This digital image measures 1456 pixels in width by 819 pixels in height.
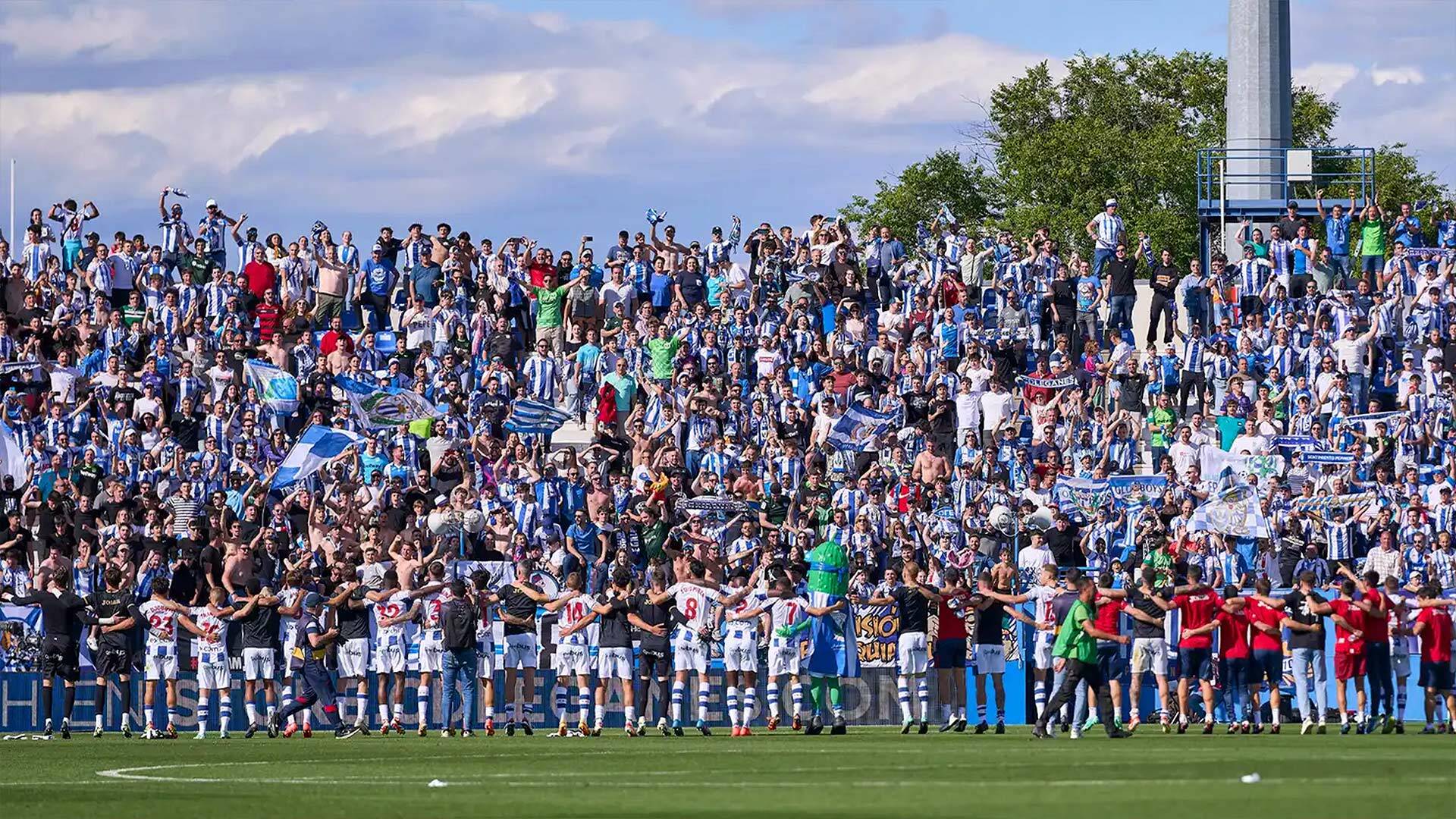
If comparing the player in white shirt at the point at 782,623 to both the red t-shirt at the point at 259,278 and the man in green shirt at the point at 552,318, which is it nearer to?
the man in green shirt at the point at 552,318

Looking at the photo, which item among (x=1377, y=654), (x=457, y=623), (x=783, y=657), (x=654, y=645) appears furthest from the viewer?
(x=783, y=657)

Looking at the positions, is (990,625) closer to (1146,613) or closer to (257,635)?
(1146,613)

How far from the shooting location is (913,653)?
2664 cm

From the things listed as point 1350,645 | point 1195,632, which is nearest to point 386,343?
point 1195,632

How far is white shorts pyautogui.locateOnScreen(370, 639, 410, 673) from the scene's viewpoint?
88.7 ft

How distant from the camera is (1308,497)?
104 ft

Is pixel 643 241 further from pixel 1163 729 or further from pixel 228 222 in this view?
pixel 1163 729

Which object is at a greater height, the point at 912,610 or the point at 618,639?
the point at 912,610

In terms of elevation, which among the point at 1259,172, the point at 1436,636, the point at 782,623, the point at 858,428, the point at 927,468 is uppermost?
the point at 1259,172

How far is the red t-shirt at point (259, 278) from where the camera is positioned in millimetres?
37656

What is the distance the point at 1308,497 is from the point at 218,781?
57.7ft

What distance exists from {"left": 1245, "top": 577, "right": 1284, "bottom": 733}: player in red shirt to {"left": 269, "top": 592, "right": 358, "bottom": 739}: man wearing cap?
390 inches

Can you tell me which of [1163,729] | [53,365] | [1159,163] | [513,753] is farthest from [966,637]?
[1159,163]

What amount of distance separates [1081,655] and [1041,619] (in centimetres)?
322
